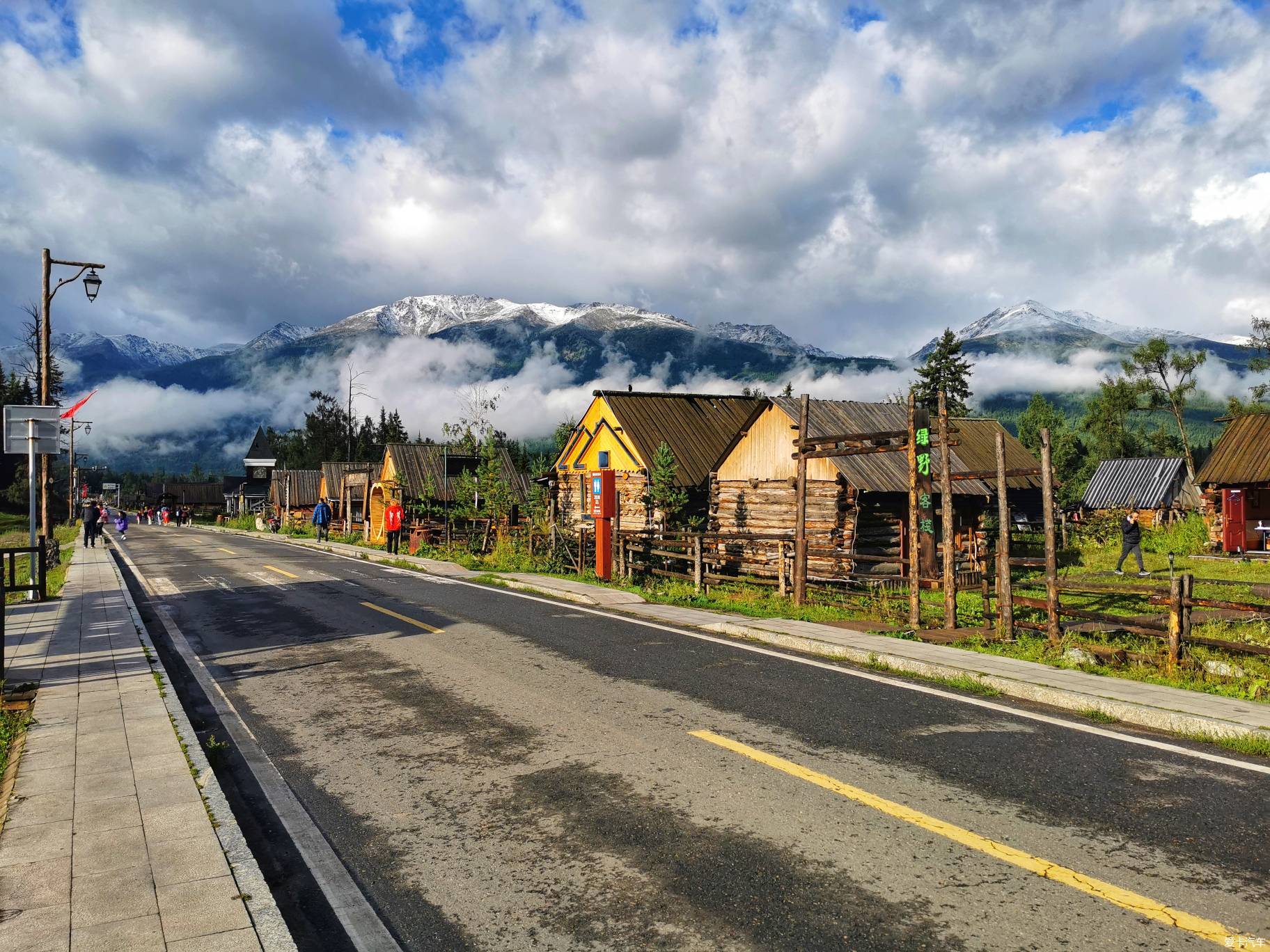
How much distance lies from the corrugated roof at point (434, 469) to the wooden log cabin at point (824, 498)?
67.7 ft

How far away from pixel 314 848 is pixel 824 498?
1995cm

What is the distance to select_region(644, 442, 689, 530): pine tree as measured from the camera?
25.1 m

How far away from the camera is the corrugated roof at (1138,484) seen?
Answer: 48531 mm

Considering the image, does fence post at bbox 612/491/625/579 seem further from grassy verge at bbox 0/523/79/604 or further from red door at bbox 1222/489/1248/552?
red door at bbox 1222/489/1248/552

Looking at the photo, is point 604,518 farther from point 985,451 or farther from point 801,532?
point 985,451

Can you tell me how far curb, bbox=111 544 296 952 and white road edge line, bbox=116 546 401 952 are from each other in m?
0.30

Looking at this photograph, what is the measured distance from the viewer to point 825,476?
24078mm

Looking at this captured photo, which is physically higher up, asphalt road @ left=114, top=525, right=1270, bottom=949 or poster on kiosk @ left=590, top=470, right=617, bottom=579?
poster on kiosk @ left=590, top=470, right=617, bottom=579

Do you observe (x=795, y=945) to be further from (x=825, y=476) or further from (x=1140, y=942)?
(x=825, y=476)

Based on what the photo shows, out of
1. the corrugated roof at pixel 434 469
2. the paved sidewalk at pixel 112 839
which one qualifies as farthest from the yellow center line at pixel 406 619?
the corrugated roof at pixel 434 469

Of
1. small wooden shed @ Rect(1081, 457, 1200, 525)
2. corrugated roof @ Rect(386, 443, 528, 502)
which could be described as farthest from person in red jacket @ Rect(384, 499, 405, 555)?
small wooden shed @ Rect(1081, 457, 1200, 525)

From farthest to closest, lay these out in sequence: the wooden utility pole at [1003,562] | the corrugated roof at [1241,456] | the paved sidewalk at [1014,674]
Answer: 1. the corrugated roof at [1241,456]
2. the wooden utility pole at [1003,562]
3. the paved sidewalk at [1014,674]

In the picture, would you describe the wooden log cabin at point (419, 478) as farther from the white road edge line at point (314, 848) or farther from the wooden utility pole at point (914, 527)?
the white road edge line at point (314, 848)

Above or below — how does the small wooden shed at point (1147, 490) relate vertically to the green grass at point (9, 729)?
above
